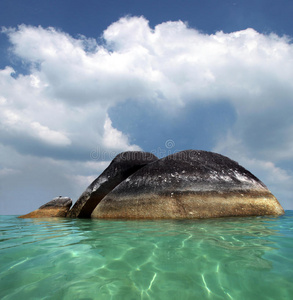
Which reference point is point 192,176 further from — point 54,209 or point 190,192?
point 54,209

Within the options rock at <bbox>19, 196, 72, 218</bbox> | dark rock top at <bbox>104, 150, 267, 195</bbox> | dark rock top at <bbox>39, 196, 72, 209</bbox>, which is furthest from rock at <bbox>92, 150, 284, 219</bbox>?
dark rock top at <bbox>39, 196, 72, 209</bbox>

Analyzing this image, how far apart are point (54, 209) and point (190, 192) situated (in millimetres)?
8260

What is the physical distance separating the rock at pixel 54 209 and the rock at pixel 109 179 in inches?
86.4

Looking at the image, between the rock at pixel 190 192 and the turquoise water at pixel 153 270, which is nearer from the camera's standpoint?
the turquoise water at pixel 153 270

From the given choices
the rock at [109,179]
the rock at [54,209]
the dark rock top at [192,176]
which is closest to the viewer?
the dark rock top at [192,176]

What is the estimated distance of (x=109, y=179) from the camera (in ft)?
30.7

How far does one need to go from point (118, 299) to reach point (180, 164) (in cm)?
585

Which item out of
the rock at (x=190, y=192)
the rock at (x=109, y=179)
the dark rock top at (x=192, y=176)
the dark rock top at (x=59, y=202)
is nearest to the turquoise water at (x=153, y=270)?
the rock at (x=190, y=192)

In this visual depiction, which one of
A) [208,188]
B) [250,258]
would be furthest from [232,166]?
[250,258]

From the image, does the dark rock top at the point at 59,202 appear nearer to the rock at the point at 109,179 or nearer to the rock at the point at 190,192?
the rock at the point at 109,179

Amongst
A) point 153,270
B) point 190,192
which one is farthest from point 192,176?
point 153,270

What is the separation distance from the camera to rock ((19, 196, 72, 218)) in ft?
38.0

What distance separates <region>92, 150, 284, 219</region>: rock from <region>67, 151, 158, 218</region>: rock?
1738mm

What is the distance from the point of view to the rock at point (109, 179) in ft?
30.7
